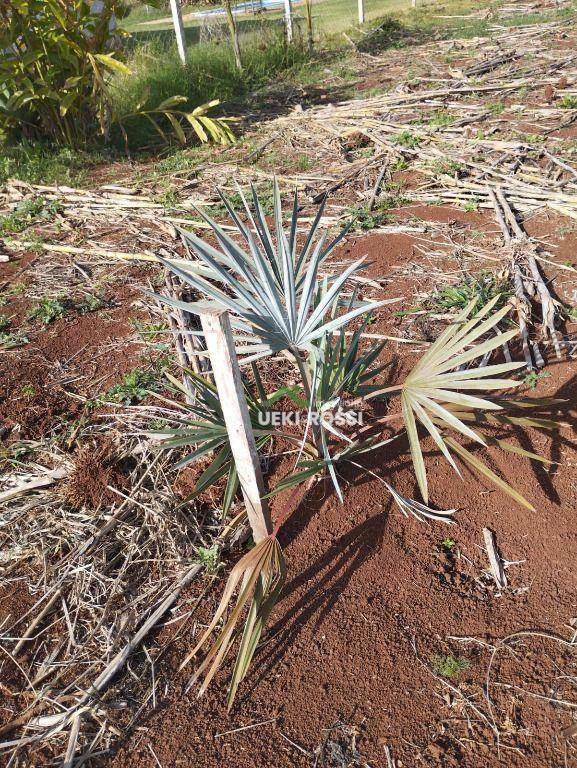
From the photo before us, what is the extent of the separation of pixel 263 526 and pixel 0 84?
5497 millimetres

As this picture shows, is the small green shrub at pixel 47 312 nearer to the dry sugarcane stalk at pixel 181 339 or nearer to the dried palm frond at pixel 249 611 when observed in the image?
the dry sugarcane stalk at pixel 181 339

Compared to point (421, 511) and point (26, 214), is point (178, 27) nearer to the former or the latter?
point (26, 214)

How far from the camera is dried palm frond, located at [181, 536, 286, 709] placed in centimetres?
193

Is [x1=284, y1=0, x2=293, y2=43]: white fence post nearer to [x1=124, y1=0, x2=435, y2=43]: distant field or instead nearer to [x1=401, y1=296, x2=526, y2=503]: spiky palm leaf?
[x1=124, y1=0, x2=435, y2=43]: distant field

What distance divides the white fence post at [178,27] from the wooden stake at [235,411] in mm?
7637

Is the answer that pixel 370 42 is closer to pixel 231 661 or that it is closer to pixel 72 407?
pixel 72 407

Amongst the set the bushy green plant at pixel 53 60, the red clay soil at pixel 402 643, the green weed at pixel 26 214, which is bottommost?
the red clay soil at pixel 402 643

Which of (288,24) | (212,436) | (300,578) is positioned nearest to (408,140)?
(212,436)

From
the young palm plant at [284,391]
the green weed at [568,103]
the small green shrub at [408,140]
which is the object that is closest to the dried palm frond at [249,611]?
the young palm plant at [284,391]

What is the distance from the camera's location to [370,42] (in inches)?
417

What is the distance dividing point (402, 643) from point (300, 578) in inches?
17.2

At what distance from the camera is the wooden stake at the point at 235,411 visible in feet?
5.83

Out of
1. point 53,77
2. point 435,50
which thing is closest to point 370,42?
point 435,50

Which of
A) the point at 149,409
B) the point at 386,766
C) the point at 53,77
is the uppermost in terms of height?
the point at 53,77
